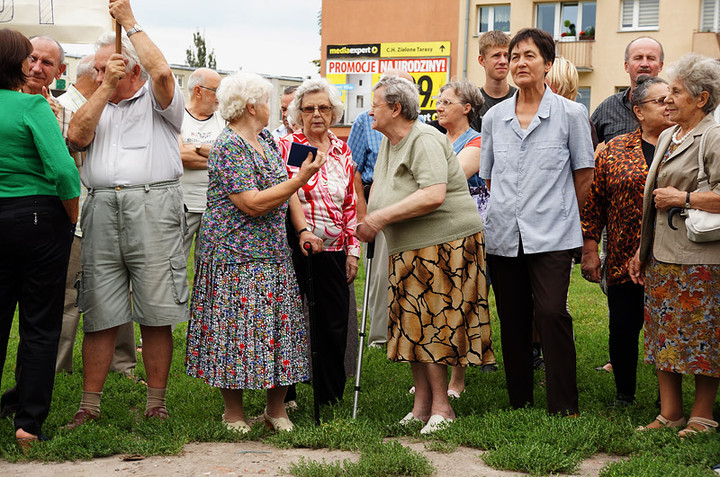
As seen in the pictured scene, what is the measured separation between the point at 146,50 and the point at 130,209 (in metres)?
0.99

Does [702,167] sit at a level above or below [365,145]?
below

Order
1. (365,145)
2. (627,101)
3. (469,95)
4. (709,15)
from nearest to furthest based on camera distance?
(469,95)
(627,101)
(365,145)
(709,15)

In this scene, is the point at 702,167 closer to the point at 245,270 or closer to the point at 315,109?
the point at 315,109

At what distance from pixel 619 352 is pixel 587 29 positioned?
2917 cm

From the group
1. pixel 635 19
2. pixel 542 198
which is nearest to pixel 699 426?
pixel 542 198

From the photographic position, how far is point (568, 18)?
1332 inches

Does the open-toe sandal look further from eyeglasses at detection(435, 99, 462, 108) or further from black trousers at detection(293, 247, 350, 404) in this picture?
eyeglasses at detection(435, 99, 462, 108)

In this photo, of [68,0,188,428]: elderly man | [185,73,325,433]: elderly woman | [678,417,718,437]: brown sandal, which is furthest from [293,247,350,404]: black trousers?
[678,417,718,437]: brown sandal

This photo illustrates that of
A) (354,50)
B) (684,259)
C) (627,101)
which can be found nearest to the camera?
(684,259)

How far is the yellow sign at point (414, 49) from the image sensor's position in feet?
115

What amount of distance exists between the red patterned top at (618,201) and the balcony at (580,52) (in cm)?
2752

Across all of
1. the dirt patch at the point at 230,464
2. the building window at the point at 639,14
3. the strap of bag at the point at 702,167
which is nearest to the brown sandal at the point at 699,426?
the dirt patch at the point at 230,464

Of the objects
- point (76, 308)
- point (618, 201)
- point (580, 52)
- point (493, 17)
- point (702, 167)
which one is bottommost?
point (76, 308)

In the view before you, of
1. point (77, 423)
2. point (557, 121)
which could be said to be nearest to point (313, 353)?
point (77, 423)
